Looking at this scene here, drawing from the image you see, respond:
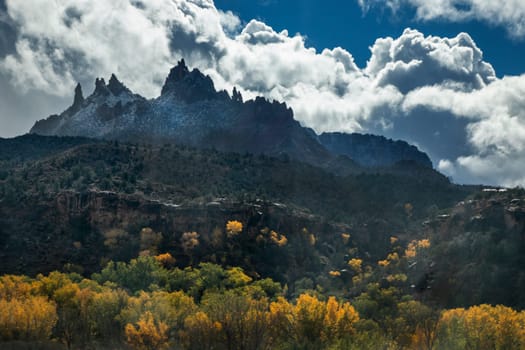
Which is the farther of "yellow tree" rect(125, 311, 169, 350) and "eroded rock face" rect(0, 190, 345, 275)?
"eroded rock face" rect(0, 190, 345, 275)

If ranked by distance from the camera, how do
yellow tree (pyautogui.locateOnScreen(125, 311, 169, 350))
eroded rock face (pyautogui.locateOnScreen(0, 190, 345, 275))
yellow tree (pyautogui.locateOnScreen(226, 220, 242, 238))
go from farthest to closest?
yellow tree (pyautogui.locateOnScreen(226, 220, 242, 238)) → eroded rock face (pyautogui.locateOnScreen(0, 190, 345, 275)) → yellow tree (pyautogui.locateOnScreen(125, 311, 169, 350))

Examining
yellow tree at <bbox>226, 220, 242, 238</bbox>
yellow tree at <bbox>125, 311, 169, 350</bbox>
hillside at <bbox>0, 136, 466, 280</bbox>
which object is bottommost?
yellow tree at <bbox>125, 311, 169, 350</bbox>

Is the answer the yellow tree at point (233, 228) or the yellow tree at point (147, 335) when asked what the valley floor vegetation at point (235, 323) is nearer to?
the yellow tree at point (147, 335)

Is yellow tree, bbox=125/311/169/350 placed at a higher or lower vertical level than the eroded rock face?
lower

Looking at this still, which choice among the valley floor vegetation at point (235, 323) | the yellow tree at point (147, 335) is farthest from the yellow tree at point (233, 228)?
the yellow tree at point (147, 335)

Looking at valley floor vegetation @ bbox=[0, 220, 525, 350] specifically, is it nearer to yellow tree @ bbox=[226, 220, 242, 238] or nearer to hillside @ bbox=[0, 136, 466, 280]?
hillside @ bbox=[0, 136, 466, 280]

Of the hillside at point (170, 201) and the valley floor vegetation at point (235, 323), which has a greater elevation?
the hillside at point (170, 201)

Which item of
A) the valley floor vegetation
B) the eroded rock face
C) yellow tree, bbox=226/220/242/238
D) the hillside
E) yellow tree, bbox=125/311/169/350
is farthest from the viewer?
yellow tree, bbox=226/220/242/238

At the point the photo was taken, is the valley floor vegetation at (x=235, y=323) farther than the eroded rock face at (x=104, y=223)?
No

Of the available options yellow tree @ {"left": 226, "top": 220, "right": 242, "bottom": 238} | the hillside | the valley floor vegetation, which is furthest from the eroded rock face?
the valley floor vegetation

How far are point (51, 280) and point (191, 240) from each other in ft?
135

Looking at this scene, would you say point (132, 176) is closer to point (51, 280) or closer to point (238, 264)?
point (238, 264)

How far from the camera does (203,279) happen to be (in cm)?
9569

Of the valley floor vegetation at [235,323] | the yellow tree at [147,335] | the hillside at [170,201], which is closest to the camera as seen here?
the valley floor vegetation at [235,323]
